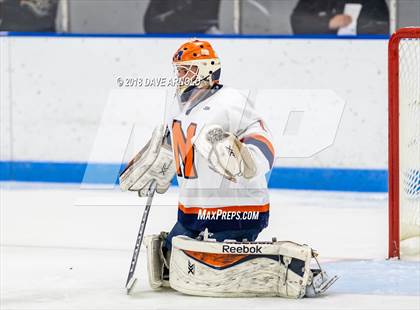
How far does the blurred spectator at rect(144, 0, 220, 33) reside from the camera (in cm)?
835

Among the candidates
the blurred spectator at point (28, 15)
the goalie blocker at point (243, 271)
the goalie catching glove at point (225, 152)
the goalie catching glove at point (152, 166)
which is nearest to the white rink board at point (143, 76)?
the blurred spectator at point (28, 15)

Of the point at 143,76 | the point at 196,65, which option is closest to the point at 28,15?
the point at 143,76

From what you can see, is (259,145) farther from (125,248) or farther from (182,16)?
(182,16)

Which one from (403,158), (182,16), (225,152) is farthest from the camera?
(182,16)

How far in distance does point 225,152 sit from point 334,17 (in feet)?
13.3

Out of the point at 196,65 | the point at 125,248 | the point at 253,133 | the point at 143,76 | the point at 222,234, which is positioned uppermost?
the point at 143,76

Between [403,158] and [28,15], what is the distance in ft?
12.8

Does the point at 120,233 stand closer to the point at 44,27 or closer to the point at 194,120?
the point at 194,120

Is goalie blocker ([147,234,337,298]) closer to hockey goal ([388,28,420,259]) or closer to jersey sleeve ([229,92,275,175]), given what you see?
jersey sleeve ([229,92,275,175])

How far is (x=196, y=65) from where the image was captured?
454cm

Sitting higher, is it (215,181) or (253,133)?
(253,133)

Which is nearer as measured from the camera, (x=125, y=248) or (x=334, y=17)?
→ (x=125, y=248)

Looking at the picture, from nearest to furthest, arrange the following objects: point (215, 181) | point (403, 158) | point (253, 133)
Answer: point (253, 133) → point (215, 181) → point (403, 158)

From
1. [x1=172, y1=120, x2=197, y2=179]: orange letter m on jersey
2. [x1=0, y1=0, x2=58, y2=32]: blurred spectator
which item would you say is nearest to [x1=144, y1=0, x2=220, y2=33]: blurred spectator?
[x1=0, y1=0, x2=58, y2=32]: blurred spectator
